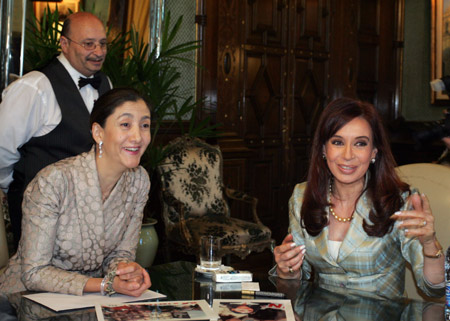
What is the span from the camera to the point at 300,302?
2012mm

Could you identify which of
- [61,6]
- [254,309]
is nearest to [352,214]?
[254,309]

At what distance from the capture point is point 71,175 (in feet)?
7.49

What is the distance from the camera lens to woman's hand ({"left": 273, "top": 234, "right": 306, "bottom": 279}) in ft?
7.27

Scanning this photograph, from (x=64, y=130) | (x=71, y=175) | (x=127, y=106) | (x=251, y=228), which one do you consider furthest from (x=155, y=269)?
(x=251, y=228)

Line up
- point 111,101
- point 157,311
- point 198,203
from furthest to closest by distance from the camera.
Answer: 1. point 198,203
2. point 111,101
3. point 157,311

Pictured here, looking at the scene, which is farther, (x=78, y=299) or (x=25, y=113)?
(x=25, y=113)

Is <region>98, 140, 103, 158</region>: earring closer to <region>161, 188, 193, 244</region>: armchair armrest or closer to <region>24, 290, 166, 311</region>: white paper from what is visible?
<region>24, 290, 166, 311</region>: white paper

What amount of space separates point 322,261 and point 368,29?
5328 mm

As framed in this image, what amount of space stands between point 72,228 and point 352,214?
3.47 ft

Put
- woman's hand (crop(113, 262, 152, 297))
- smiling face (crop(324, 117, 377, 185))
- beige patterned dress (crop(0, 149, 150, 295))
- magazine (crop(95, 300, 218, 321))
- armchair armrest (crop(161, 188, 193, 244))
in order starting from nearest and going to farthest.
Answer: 1. magazine (crop(95, 300, 218, 321))
2. woman's hand (crop(113, 262, 152, 297))
3. beige patterned dress (crop(0, 149, 150, 295))
4. smiling face (crop(324, 117, 377, 185))
5. armchair armrest (crop(161, 188, 193, 244))

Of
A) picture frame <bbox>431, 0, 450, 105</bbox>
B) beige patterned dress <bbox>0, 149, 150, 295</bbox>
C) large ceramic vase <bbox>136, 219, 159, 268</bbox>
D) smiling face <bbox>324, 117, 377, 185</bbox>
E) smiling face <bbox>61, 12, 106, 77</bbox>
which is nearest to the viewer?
beige patterned dress <bbox>0, 149, 150, 295</bbox>

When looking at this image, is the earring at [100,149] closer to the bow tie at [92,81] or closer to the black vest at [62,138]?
the black vest at [62,138]

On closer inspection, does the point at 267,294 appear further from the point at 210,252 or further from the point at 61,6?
the point at 61,6

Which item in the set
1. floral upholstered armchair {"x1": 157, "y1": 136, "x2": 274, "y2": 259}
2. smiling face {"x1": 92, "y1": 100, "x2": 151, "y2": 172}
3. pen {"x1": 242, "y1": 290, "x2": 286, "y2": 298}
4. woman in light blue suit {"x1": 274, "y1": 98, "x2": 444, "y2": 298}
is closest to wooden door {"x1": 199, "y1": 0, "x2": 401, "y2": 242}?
floral upholstered armchair {"x1": 157, "y1": 136, "x2": 274, "y2": 259}
